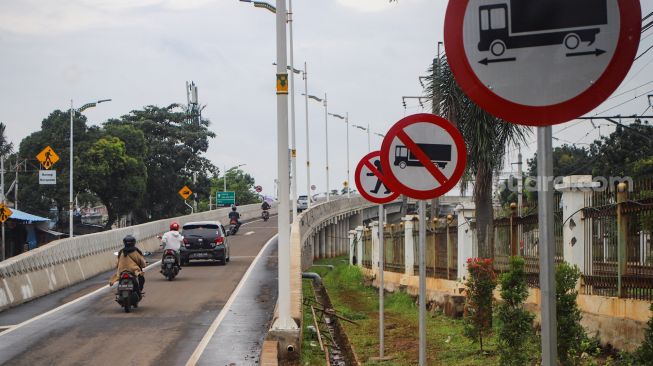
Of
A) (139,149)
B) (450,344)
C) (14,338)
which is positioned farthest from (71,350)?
(139,149)

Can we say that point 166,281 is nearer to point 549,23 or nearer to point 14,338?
point 14,338

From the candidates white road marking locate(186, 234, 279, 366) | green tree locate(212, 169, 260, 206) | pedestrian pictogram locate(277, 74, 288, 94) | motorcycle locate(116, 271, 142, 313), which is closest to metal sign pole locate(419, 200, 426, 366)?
white road marking locate(186, 234, 279, 366)

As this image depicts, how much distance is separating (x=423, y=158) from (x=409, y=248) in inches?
712

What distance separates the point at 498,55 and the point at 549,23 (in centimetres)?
23

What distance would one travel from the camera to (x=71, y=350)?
12789 millimetres

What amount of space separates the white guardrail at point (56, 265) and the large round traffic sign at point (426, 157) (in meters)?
14.6

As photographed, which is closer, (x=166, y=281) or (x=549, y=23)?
(x=549, y=23)

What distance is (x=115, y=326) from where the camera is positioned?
608 inches

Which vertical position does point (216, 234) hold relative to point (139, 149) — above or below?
below

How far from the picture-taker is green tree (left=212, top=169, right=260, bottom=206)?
12481 cm

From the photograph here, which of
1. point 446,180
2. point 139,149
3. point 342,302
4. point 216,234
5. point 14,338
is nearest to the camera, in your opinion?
point 446,180

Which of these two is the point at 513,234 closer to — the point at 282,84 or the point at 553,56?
the point at 282,84

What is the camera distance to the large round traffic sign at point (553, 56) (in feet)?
10.2

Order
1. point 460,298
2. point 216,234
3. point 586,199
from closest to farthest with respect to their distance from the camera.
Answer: point 586,199 < point 460,298 < point 216,234
